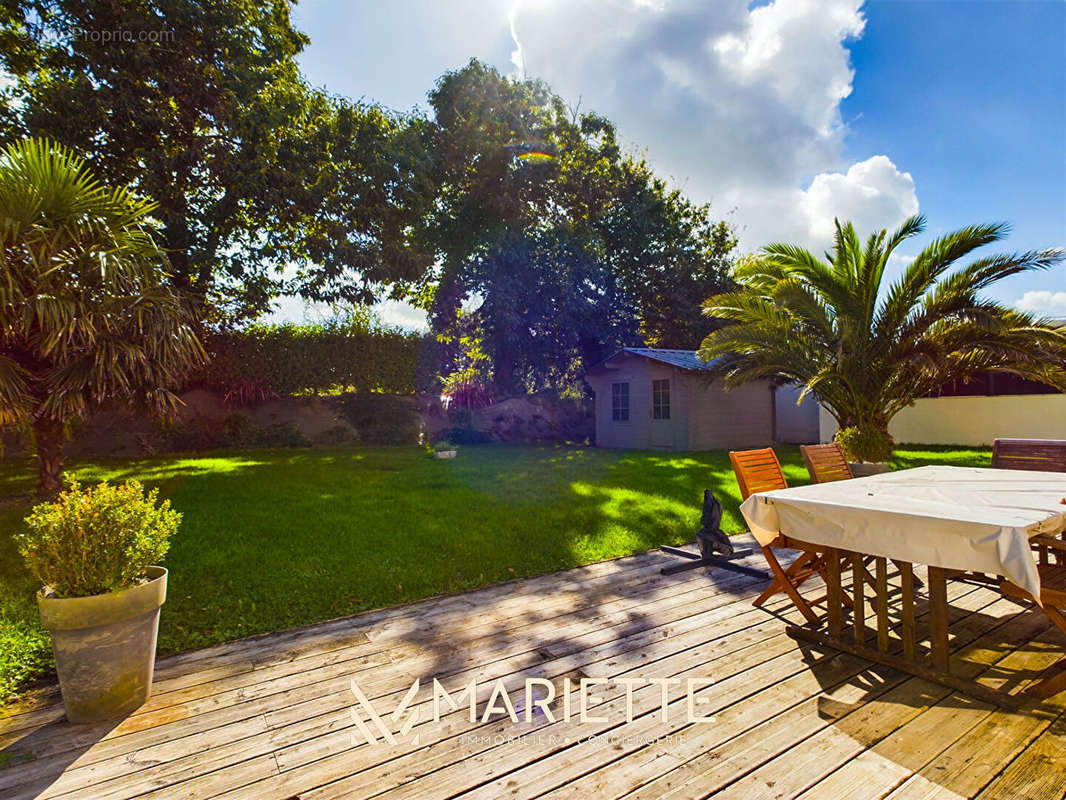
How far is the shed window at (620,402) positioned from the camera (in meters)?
17.4

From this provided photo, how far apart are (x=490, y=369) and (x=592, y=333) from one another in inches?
154

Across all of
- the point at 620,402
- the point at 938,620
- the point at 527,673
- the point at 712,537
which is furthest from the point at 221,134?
the point at 938,620

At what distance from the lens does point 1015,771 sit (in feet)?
6.63

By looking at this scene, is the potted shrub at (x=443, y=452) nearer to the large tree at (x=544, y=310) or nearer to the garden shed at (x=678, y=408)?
the large tree at (x=544, y=310)

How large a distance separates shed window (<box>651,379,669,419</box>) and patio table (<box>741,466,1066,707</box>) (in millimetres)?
12204

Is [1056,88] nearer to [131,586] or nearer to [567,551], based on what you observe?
[567,551]

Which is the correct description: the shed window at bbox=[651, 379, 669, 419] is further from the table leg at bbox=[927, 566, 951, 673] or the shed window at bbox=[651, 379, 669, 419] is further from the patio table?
the table leg at bbox=[927, 566, 951, 673]

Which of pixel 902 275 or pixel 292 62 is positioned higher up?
pixel 292 62

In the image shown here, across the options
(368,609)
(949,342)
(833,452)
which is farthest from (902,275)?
(368,609)

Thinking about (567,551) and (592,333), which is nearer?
(567,551)

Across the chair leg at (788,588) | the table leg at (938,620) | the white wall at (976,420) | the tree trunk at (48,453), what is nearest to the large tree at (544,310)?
the white wall at (976,420)

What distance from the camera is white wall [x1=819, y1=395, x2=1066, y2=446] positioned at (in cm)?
1447

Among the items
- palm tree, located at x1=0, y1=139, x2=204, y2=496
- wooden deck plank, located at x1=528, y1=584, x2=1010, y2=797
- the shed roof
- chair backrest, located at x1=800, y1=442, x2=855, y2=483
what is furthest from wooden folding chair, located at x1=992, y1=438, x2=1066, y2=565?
the shed roof

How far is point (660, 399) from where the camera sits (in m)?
16.1
